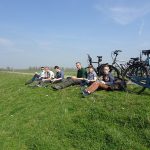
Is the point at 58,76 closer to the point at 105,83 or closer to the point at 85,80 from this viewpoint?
the point at 85,80

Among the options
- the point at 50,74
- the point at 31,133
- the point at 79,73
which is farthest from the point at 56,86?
the point at 31,133

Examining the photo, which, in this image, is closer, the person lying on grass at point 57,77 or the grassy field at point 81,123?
the grassy field at point 81,123

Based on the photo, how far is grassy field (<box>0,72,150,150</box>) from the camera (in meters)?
10.1

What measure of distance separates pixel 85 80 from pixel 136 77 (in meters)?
2.64

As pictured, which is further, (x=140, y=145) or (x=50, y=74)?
(x=50, y=74)

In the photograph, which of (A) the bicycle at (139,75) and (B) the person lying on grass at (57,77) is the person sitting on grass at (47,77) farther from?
(A) the bicycle at (139,75)

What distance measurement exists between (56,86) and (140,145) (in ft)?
24.7

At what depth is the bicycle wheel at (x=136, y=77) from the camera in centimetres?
1409

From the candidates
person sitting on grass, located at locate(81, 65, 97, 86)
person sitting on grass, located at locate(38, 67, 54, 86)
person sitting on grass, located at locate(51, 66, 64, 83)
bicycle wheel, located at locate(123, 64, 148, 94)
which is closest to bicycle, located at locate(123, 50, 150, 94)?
bicycle wheel, located at locate(123, 64, 148, 94)

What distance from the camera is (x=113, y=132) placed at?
10.3 m

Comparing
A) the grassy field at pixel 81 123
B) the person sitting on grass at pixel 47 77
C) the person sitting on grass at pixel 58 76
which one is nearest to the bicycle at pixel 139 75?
the grassy field at pixel 81 123

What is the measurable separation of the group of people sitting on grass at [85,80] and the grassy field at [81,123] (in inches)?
21.0

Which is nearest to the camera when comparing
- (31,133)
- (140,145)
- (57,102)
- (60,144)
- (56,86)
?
(140,145)

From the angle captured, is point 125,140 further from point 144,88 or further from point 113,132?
point 144,88
